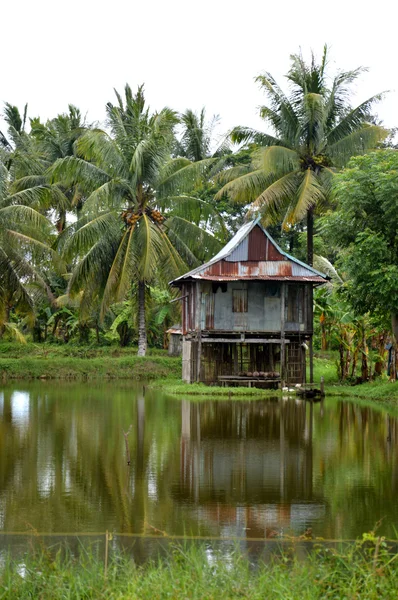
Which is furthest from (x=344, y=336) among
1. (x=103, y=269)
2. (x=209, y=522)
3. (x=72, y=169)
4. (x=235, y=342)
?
(x=209, y=522)

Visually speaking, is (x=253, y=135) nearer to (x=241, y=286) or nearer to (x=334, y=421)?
(x=241, y=286)

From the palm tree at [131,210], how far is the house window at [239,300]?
159 inches

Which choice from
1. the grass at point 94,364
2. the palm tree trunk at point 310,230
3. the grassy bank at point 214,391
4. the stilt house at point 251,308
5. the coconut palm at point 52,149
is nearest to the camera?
the grassy bank at point 214,391

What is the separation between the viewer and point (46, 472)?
12766 millimetres

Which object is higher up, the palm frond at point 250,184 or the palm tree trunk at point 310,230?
the palm frond at point 250,184

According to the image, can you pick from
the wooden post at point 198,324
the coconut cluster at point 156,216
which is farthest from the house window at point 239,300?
the coconut cluster at point 156,216

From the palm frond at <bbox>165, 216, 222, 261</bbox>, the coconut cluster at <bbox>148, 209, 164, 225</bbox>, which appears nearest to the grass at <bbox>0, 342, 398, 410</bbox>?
the palm frond at <bbox>165, 216, 222, 261</bbox>

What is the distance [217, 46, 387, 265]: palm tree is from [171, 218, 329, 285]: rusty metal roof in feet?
4.53

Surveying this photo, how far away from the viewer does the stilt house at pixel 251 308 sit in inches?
1229

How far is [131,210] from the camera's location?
36719 millimetres

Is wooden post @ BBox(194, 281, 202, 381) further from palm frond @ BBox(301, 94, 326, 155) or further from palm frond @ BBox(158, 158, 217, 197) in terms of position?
palm frond @ BBox(301, 94, 326, 155)

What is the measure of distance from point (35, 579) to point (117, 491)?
464 centimetres

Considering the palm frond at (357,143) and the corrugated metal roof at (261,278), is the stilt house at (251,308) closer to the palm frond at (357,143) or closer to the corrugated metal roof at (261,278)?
the corrugated metal roof at (261,278)

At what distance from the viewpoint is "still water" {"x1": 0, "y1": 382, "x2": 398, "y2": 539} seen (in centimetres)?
952
